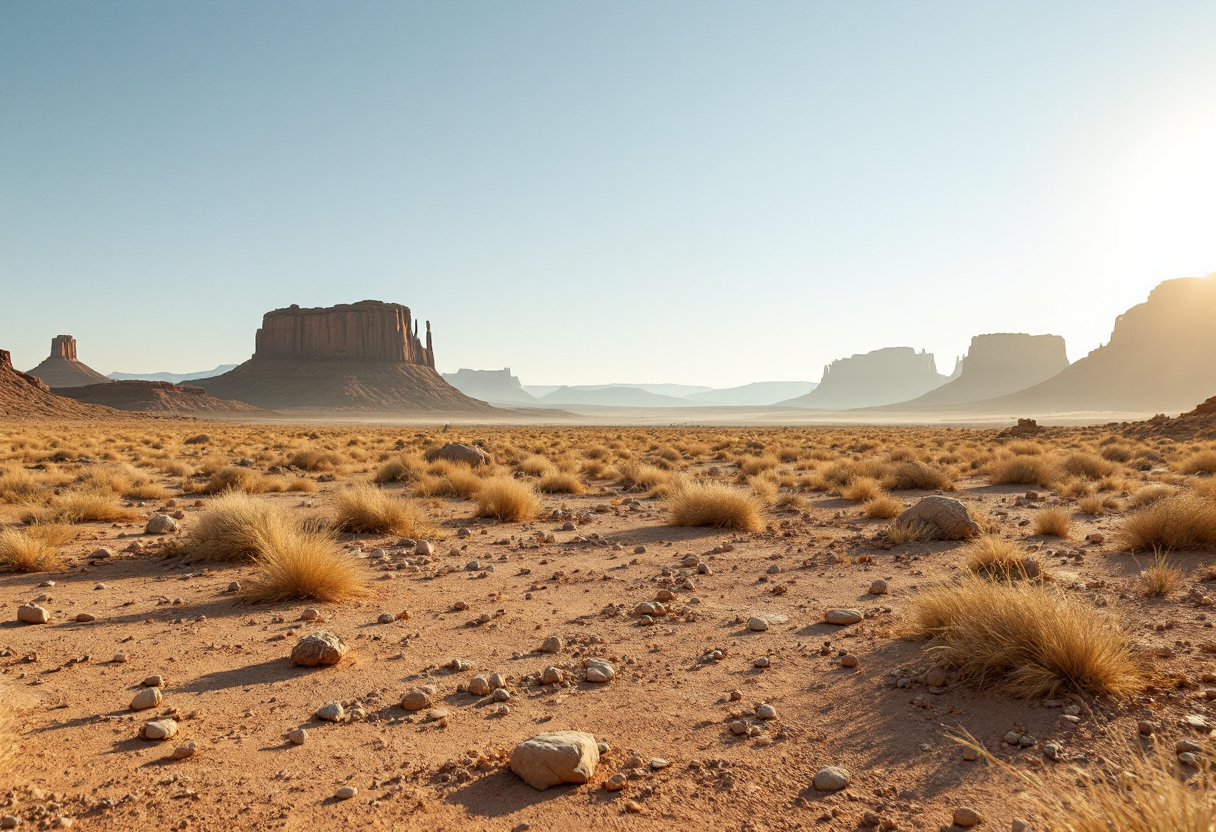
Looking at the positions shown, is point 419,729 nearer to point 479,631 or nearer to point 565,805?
A: point 565,805

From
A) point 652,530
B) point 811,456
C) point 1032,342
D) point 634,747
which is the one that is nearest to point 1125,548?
point 652,530

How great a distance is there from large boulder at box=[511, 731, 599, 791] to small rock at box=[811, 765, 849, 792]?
3.69ft

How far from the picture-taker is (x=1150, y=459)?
20547mm

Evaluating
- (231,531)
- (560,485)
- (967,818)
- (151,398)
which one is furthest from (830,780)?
(151,398)

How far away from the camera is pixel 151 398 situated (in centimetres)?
10400

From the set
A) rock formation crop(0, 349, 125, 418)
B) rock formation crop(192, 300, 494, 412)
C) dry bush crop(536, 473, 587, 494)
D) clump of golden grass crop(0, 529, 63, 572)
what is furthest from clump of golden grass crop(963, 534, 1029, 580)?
rock formation crop(192, 300, 494, 412)

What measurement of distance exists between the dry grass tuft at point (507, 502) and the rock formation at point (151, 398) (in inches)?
4159

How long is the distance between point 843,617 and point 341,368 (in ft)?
480

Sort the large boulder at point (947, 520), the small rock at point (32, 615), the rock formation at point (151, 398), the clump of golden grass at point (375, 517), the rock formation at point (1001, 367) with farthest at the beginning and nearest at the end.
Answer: the rock formation at point (1001, 367) → the rock formation at point (151, 398) → the clump of golden grass at point (375, 517) → the large boulder at point (947, 520) → the small rock at point (32, 615)

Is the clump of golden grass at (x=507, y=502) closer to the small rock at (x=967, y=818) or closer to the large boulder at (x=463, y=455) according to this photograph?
the large boulder at (x=463, y=455)

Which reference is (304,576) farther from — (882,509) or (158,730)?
(882,509)

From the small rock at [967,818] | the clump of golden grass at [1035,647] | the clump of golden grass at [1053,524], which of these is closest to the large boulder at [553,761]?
the small rock at [967,818]

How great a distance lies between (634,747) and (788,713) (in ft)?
3.42

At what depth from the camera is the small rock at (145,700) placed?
13.9 feet
